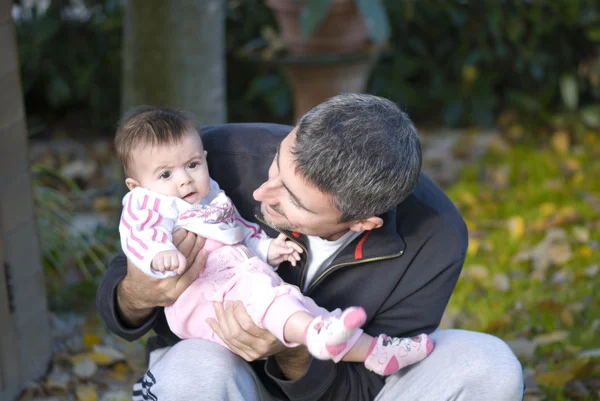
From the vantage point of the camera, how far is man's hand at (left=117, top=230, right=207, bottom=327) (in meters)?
1.79

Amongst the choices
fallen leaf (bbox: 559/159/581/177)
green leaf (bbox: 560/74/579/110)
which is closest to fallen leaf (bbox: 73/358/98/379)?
fallen leaf (bbox: 559/159/581/177)

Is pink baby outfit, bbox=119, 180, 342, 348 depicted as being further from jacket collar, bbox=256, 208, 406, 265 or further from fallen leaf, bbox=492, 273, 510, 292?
fallen leaf, bbox=492, 273, 510, 292

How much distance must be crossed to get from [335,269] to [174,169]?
47cm

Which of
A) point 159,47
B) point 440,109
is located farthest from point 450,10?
point 159,47

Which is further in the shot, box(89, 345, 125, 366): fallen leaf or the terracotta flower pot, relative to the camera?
the terracotta flower pot

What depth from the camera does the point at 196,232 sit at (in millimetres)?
1856

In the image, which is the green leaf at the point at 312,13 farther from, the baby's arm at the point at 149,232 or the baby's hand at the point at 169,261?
the baby's hand at the point at 169,261

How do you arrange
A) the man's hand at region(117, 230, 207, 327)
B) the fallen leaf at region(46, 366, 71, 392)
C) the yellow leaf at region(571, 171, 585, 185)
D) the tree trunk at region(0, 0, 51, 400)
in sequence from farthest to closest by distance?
1. the yellow leaf at region(571, 171, 585, 185)
2. the fallen leaf at region(46, 366, 71, 392)
3. the tree trunk at region(0, 0, 51, 400)
4. the man's hand at region(117, 230, 207, 327)

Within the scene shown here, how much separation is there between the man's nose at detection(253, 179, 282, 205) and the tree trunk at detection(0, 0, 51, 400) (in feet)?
3.25

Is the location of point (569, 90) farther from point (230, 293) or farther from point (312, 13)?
point (230, 293)

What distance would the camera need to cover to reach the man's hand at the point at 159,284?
1.79m

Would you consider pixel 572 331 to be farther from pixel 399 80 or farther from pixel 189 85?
pixel 399 80

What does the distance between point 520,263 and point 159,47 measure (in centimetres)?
182

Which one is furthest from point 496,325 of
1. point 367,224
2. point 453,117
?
point 453,117
